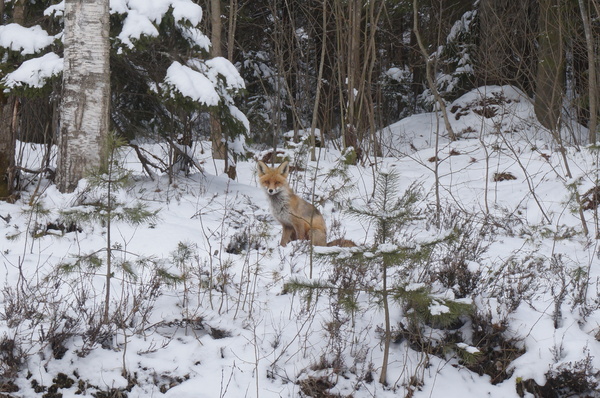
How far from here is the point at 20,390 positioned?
4.21m

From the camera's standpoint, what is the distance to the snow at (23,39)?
779cm

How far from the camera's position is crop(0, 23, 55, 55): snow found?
7793 millimetres

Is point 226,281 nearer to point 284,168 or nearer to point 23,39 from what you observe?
point 284,168

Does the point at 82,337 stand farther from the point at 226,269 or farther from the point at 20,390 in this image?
the point at 226,269

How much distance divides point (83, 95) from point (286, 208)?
3.00 meters

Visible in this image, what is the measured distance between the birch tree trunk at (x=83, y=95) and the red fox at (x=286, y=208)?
7.18 ft

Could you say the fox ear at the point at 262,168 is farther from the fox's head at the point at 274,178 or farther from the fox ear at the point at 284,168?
the fox ear at the point at 284,168

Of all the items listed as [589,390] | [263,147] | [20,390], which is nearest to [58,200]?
[20,390]

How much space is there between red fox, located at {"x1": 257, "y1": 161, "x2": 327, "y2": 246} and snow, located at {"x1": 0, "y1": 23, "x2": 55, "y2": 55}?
3475mm

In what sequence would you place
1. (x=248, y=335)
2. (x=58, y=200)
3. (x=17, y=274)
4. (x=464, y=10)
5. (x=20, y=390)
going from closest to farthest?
(x=20, y=390) < (x=248, y=335) < (x=17, y=274) < (x=58, y=200) < (x=464, y=10)

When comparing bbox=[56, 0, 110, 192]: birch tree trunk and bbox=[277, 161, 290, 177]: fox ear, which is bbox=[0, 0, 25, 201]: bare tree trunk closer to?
bbox=[56, 0, 110, 192]: birch tree trunk

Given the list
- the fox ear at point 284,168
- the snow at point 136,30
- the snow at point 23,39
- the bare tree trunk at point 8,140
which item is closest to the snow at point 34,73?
the snow at point 23,39

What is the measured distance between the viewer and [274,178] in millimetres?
7867

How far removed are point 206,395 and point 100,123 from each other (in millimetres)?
4407
